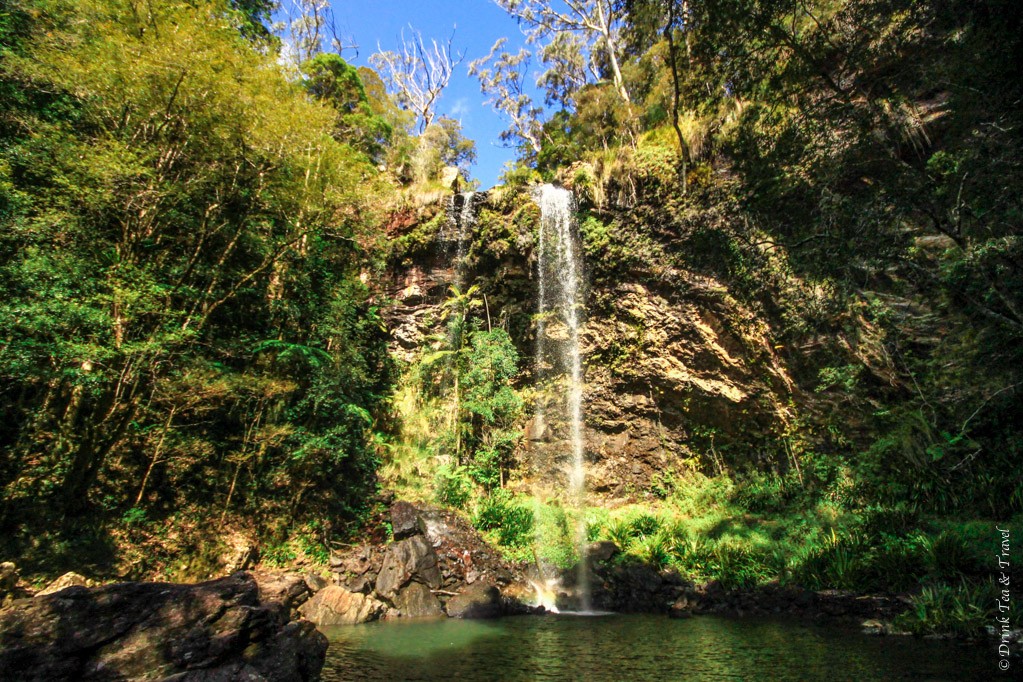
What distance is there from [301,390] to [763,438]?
412 inches

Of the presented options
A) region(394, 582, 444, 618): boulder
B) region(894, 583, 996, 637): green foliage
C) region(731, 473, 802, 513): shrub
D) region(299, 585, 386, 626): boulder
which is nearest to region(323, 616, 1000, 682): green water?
region(894, 583, 996, 637): green foliage

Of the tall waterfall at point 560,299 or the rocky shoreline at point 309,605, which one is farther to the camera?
the tall waterfall at point 560,299

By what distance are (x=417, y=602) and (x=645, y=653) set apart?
433cm

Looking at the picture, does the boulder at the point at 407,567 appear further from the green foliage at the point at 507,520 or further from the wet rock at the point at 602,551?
the wet rock at the point at 602,551

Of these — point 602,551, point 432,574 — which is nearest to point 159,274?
point 432,574

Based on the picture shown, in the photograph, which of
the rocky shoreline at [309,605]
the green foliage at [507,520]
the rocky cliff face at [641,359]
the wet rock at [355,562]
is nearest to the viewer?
the rocky shoreline at [309,605]

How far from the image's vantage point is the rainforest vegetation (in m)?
5.51

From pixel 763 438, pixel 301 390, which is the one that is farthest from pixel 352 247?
pixel 763 438

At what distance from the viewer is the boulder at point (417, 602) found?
26.3 ft

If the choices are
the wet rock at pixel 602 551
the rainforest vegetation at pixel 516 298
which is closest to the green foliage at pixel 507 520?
the rainforest vegetation at pixel 516 298

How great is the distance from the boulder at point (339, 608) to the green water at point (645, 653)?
0.46 metres

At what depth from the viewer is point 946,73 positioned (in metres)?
4.70

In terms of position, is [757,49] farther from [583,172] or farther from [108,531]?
[108,531]

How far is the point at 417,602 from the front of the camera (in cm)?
819
